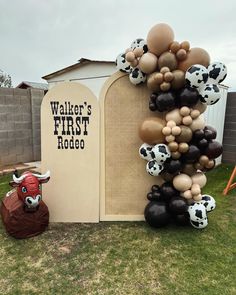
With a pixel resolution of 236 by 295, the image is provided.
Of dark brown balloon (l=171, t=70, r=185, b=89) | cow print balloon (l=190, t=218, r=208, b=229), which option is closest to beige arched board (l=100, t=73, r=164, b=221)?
dark brown balloon (l=171, t=70, r=185, b=89)

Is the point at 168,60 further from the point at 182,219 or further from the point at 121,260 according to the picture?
the point at 121,260

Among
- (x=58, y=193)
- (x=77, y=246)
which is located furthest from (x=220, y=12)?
(x=77, y=246)

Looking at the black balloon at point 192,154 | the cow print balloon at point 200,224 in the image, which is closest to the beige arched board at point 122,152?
the black balloon at point 192,154

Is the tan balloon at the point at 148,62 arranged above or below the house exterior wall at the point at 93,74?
below

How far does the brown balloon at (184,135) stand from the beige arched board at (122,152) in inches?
19.3

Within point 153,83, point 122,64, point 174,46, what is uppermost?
point 174,46

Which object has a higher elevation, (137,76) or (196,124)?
(137,76)

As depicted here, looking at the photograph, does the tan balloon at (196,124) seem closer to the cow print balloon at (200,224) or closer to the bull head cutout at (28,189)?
the cow print balloon at (200,224)

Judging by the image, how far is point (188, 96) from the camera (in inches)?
103

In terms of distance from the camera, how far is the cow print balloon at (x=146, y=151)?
9.27ft

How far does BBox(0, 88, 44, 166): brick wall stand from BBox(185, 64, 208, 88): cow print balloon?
441 centimetres

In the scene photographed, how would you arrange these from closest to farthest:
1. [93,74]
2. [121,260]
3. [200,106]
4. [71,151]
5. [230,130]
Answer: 1. [121,260]
2. [200,106]
3. [71,151]
4. [230,130]
5. [93,74]

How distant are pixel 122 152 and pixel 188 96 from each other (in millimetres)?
1052

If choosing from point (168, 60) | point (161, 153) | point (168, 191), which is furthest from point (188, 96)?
point (168, 191)
